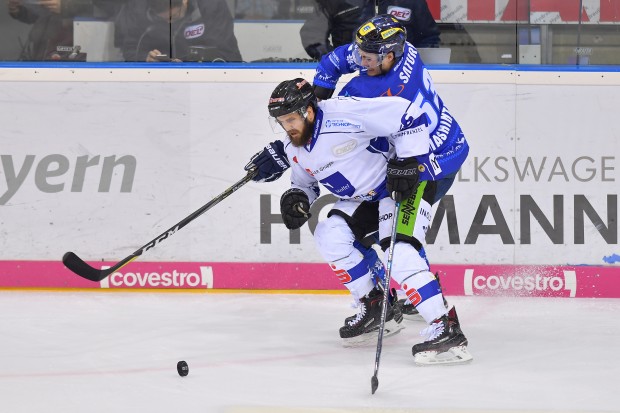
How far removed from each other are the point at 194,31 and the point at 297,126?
5.64 ft

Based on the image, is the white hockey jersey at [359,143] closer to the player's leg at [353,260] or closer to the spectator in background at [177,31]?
the player's leg at [353,260]

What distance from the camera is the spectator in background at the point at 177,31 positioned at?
517cm

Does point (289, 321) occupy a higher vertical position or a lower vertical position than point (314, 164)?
lower

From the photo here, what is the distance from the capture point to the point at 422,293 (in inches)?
143

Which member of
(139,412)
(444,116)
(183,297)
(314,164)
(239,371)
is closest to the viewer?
(139,412)

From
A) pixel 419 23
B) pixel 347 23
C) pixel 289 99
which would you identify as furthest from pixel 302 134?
pixel 419 23

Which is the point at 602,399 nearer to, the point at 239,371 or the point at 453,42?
the point at 239,371

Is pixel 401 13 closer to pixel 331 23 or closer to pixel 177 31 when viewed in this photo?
pixel 331 23

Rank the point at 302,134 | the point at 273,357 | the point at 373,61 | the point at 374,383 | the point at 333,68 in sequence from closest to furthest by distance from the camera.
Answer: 1. the point at 374,383
2. the point at 302,134
3. the point at 273,357
4. the point at 373,61
5. the point at 333,68

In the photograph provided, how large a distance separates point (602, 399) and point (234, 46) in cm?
270

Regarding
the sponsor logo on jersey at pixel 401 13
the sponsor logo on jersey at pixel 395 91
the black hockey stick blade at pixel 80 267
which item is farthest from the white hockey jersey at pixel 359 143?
the sponsor logo on jersey at pixel 401 13

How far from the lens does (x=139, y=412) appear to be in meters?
2.99

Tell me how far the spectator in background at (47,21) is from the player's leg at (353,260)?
191 centimetres

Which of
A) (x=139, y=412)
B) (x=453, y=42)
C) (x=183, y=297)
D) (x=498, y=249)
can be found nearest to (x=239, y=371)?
(x=139, y=412)
